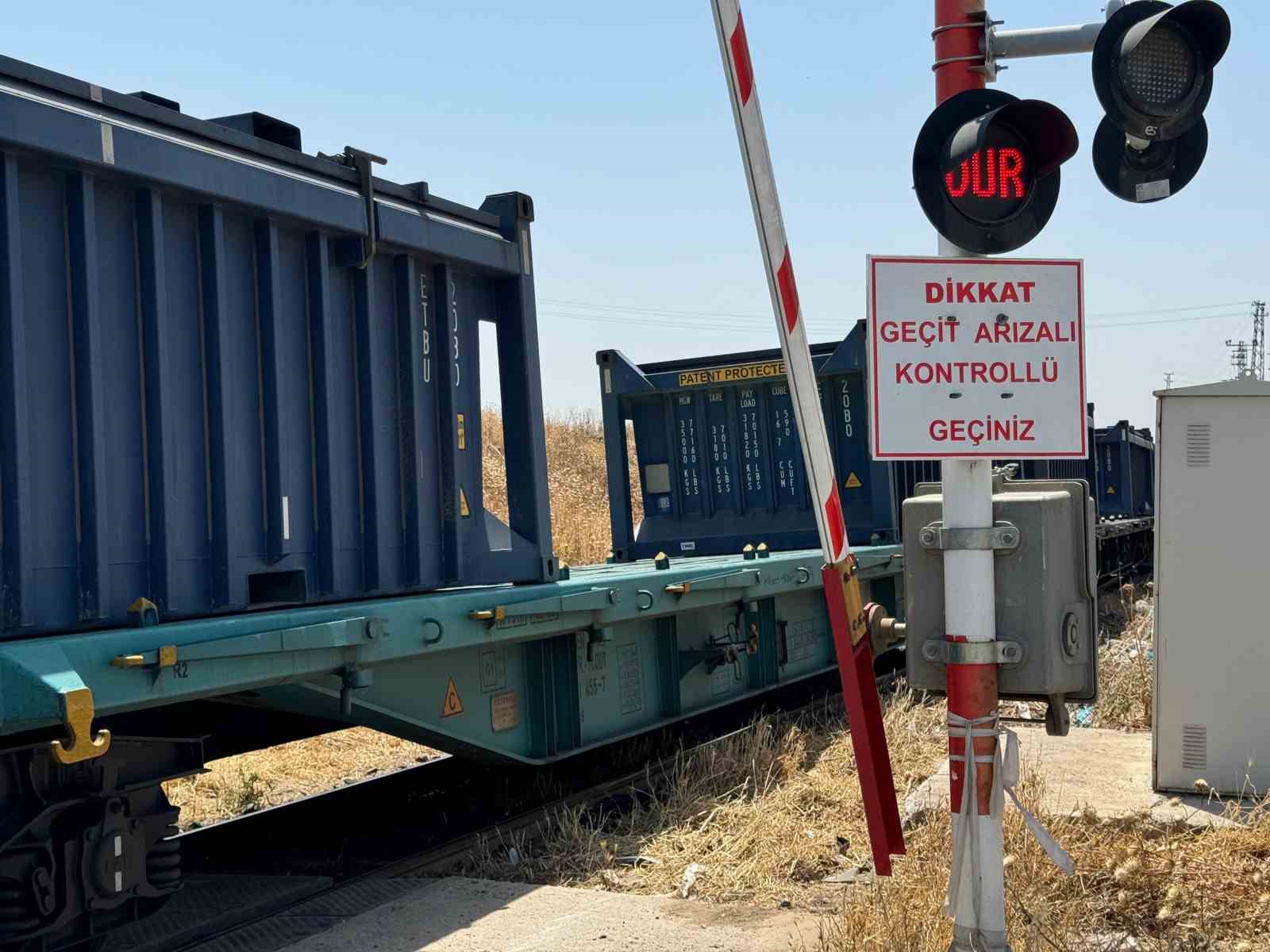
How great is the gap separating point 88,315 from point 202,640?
133 cm

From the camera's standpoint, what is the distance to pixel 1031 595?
3.66 m

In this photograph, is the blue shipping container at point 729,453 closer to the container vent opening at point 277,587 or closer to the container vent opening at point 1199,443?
the container vent opening at point 1199,443

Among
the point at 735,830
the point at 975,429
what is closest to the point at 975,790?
the point at 975,429

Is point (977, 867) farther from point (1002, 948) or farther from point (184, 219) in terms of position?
point (184, 219)

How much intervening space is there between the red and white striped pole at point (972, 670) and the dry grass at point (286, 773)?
5380 millimetres

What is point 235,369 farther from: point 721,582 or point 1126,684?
point 1126,684

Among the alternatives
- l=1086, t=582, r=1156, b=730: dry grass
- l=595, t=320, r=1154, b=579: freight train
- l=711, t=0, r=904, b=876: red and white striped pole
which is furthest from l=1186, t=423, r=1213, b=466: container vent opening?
l=595, t=320, r=1154, b=579: freight train

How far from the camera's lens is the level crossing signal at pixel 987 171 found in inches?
138

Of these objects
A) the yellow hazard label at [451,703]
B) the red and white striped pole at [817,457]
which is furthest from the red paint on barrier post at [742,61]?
the yellow hazard label at [451,703]

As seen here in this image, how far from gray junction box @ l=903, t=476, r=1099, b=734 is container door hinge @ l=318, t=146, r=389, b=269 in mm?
3524

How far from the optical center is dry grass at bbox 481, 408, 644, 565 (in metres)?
22.8

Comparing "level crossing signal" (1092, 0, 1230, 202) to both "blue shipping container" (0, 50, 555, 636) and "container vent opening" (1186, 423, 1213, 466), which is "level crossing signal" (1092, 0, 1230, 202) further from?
"blue shipping container" (0, 50, 555, 636)

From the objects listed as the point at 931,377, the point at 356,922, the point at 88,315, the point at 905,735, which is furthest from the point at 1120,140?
the point at 905,735

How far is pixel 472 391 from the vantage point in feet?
24.3
